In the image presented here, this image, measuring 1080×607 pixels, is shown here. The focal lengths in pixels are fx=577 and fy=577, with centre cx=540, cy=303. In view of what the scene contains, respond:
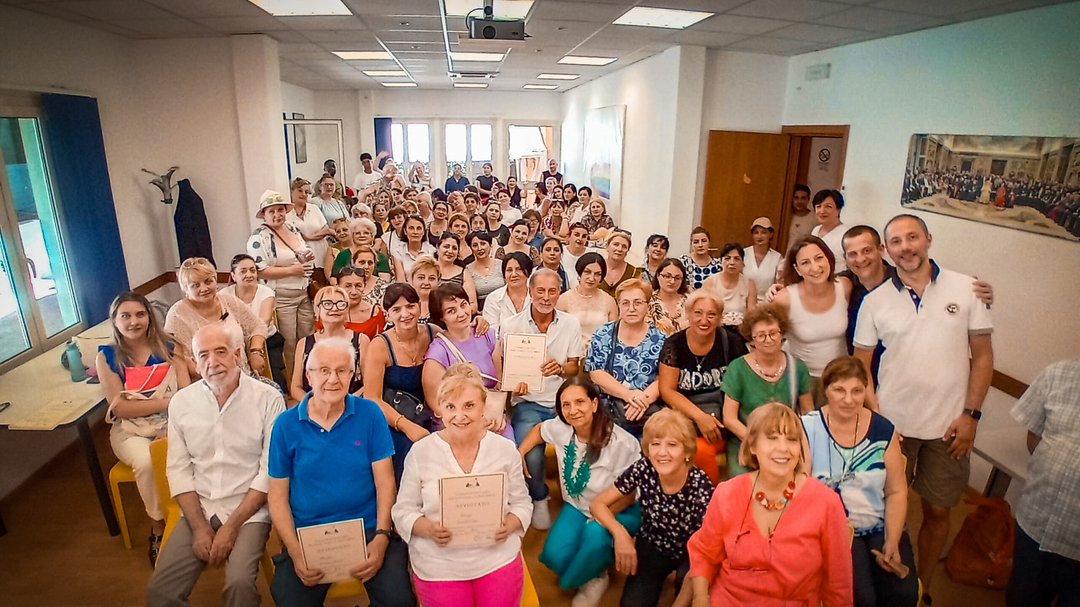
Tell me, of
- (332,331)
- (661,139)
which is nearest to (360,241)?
(332,331)

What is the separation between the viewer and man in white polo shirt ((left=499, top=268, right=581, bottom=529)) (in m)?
3.33

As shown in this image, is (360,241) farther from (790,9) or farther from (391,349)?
(790,9)

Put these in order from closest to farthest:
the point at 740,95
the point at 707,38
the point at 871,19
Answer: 1. the point at 871,19
2. the point at 707,38
3. the point at 740,95

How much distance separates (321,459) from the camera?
7.63 ft

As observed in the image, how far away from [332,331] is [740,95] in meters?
5.61

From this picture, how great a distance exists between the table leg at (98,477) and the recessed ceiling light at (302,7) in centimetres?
323

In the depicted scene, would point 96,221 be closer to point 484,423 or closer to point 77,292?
point 77,292

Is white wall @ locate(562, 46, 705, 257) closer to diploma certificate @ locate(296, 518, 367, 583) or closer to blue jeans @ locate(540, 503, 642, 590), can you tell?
blue jeans @ locate(540, 503, 642, 590)

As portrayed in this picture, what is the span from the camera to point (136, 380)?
2996 millimetres

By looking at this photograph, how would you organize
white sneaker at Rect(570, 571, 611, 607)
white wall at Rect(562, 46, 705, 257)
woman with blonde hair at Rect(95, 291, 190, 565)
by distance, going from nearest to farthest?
white sneaker at Rect(570, 571, 611, 607), woman with blonde hair at Rect(95, 291, 190, 565), white wall at Rect(562, 46, 705, 257)

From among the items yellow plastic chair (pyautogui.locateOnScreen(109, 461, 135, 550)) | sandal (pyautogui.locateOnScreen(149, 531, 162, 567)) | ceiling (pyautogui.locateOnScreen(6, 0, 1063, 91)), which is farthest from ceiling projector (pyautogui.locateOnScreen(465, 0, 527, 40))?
sandal (pyautogui.locateOnScreen(149, 531, 162, 567))

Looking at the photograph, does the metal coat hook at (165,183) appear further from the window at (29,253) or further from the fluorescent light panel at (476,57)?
the fluorescent light panel at (476,57)

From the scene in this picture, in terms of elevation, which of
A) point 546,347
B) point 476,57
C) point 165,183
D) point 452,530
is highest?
point 476,57

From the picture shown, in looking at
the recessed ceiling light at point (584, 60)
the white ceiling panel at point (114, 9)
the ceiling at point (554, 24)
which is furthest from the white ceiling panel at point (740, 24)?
the white ceiling panel at point (114, 9)
